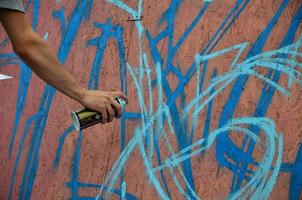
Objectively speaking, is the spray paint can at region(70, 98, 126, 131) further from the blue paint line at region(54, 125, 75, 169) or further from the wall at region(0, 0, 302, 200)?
the blue paint line at region(54, 125, 75, 169)

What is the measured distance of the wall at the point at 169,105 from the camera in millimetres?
3068

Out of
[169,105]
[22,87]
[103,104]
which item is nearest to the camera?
[103,104]

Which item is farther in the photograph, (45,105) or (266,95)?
(45,105)

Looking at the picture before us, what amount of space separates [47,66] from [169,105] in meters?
1.12

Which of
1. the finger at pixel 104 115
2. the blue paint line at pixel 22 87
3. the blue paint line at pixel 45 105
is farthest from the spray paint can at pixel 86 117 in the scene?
the blue paint line at pixel 22 87

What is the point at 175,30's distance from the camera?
3.33m

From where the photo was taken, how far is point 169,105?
10.9ft

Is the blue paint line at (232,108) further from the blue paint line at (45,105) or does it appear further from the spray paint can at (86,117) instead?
the blue paint line at (45,105)

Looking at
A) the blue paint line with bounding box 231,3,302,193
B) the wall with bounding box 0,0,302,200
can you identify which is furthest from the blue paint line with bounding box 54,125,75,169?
the blue paint line with bounding box 231,3,302,193

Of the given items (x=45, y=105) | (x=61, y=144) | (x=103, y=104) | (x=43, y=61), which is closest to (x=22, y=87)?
(x=45, y=105)

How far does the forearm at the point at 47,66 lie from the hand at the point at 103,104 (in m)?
0.04

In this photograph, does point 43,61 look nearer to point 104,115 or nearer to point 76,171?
point 104,115

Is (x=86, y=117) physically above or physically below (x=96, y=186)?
above

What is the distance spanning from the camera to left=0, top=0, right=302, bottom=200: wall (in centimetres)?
307
